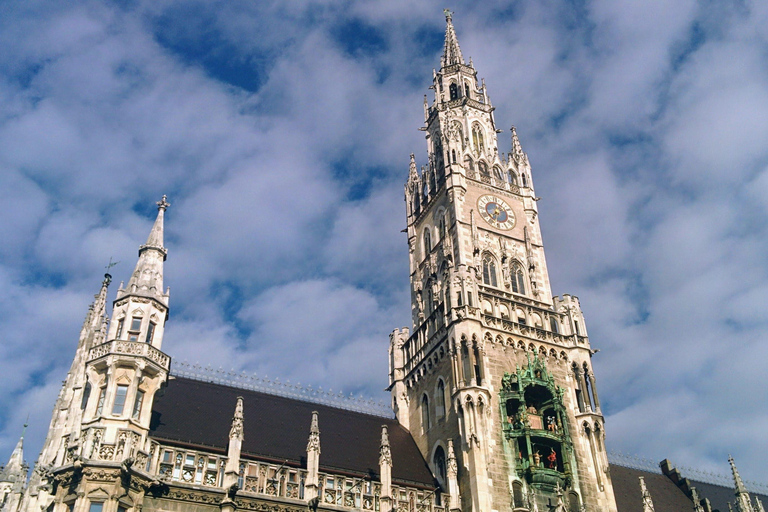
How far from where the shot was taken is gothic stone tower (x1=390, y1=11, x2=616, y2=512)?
129ft

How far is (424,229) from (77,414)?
2906 centimetres

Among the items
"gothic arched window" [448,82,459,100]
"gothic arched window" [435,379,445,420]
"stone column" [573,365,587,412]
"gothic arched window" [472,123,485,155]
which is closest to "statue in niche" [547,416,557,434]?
"stone column" [573,365,587,412]

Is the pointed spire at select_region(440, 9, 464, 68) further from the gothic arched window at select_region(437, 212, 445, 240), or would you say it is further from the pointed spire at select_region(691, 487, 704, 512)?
the pointed spire at select_region(691, 487, 704, 512)

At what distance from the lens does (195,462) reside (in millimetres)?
33250

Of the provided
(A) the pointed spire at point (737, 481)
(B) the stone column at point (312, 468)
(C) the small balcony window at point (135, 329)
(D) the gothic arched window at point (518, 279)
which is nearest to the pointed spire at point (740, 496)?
(A) the pointed spire at point (737, 481)

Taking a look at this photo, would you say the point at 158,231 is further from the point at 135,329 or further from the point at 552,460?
the point at 552,460

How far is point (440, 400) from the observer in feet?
145

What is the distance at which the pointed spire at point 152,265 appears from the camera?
37.0 metres

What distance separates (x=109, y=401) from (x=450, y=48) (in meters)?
47.5

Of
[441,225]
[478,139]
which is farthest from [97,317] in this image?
[478,139]

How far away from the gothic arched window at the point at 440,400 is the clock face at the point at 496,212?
43.9ft

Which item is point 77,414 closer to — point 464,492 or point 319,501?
point 319,501

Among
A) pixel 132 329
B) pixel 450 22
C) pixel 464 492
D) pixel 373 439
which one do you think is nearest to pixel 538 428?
pixel 464 492

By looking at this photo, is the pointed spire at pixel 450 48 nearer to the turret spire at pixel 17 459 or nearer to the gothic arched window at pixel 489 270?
the gothic arched window at pixel 489 270
